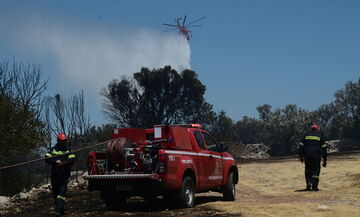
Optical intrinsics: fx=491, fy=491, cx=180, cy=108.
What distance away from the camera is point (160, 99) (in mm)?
59188

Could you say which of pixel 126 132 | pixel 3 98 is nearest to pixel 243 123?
pixel 3 98

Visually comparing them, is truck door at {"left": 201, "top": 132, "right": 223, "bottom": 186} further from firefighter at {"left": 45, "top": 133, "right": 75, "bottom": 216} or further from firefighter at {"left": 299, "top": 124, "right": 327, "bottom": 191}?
firefighter at {"left": 45, "top": 133, "right": 75, "bottom": 216}

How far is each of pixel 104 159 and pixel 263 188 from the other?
7.74 meters

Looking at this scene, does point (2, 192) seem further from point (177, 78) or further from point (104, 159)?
point (177, 78)

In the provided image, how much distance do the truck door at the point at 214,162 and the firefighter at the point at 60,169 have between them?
3.43 meters

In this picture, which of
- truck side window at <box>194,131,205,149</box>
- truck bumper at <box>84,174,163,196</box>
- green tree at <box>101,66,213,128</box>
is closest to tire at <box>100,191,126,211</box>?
truck bumper at <box>84,174,163,196</box>

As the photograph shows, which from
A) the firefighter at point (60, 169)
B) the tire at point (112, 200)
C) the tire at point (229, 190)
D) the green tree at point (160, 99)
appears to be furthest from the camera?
the green tree at point (160, 99)

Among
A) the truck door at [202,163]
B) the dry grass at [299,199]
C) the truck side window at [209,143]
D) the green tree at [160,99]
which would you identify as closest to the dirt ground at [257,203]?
the dry grass at [299,199]

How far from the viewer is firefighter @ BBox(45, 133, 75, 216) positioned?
10.5m

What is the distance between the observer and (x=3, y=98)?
20.7 metres

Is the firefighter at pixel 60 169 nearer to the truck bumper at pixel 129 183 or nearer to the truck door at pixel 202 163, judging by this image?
the truck bumper at pixel 129 183

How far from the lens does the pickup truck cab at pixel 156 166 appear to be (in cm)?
1040

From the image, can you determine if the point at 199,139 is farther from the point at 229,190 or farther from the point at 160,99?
the point at 160,99

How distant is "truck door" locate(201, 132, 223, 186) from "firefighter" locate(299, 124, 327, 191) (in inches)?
124
